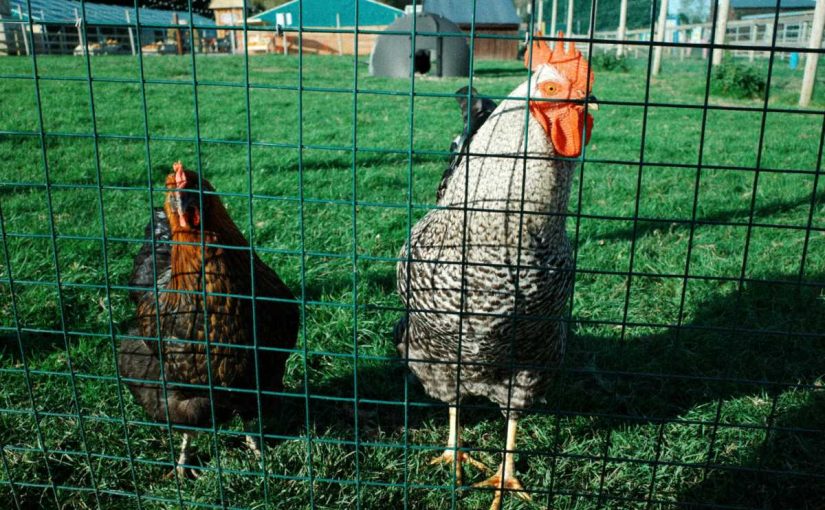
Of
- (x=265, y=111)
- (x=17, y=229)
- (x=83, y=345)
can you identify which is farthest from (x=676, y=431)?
(x=265, y=111)

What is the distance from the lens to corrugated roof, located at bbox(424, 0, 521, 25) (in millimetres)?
28188

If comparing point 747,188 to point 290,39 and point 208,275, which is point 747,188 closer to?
point 208,275

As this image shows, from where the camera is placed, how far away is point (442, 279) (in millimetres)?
2330

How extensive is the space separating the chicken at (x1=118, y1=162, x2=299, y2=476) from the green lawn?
0.17 metres

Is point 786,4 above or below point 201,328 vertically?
above

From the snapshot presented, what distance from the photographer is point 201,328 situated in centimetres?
258

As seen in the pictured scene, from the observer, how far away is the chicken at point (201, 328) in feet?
8.39

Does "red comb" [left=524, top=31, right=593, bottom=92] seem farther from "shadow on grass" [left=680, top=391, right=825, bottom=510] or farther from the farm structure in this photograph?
"shadow on grass" [left=680, top=391, right=825, bottom=510]

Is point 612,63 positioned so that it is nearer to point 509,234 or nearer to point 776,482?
point 776,482

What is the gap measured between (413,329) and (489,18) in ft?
93.7

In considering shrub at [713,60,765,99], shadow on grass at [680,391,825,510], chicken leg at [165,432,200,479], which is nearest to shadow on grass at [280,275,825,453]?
shadow on grass at [680,391,825,510]

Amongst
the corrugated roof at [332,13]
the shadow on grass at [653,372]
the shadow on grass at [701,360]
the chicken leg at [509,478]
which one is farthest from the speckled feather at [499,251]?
the corrugated roof at [332,13]

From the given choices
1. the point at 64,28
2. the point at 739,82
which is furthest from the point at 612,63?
the point at 64,28

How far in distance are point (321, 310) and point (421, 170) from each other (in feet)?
10.6
